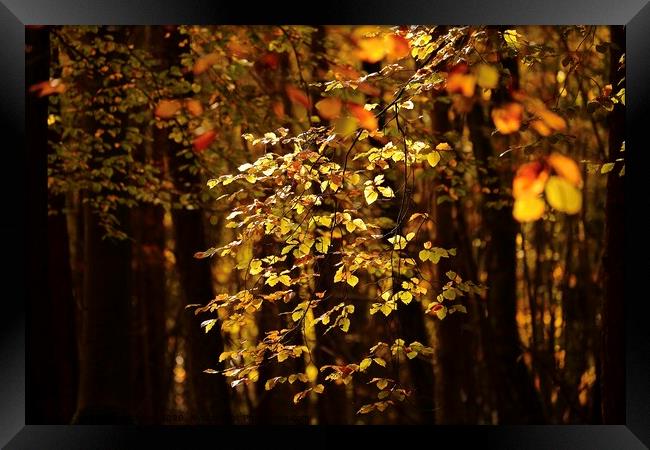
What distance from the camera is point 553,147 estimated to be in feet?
19.4

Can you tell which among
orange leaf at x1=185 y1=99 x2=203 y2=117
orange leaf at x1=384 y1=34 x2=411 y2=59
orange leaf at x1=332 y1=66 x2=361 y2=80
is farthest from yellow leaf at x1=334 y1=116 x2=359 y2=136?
orange leaf at x1=185 y1=99 x2=203 y2=117

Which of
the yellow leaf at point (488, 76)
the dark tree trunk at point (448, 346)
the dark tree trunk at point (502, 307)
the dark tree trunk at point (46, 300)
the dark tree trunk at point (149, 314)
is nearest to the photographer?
the yellow leaf at point (488, 76)

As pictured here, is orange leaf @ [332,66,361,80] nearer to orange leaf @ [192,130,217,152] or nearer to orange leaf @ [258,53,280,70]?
orange leaf @ [258,53,280,70]

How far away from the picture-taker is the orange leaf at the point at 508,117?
195 inches

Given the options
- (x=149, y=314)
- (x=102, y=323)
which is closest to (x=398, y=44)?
(x=102, y=323)

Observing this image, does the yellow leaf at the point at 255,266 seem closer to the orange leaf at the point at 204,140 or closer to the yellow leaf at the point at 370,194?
the yellow leaf at the point at 370,194

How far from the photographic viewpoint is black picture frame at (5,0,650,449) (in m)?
2.16

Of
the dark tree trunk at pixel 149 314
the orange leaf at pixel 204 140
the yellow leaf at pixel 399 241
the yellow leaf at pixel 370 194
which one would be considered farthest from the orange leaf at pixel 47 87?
the yellow leaf at pixel 399 241

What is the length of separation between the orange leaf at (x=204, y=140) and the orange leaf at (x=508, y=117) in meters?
2.09

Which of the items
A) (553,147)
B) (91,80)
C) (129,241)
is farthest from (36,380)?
(553,147)
